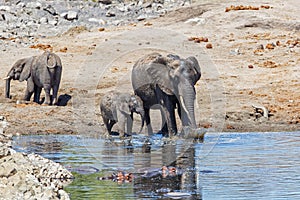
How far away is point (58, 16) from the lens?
30.2 m

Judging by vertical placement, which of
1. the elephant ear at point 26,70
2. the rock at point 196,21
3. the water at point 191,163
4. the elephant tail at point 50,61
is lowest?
the water at point 191,163

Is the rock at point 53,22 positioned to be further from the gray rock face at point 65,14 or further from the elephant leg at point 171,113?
the elephant leg at point 171,113

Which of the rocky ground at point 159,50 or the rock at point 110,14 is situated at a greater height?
the rock at point 110,14

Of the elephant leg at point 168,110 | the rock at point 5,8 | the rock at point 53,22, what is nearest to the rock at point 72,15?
the rock at point 53,22

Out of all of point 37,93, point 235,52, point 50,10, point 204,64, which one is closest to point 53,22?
point 50,10

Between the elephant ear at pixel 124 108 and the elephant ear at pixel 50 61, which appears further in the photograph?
the elephant ear at pixel 50 61

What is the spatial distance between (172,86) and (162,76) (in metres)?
0.32

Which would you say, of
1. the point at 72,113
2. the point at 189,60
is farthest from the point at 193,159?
the point at 72,113

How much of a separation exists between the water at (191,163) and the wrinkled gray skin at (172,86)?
Result: 454 millimetres

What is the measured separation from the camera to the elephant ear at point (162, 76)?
14984 mm

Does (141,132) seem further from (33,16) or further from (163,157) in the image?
(33,16)

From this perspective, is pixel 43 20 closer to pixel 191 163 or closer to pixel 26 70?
pixel 26 70

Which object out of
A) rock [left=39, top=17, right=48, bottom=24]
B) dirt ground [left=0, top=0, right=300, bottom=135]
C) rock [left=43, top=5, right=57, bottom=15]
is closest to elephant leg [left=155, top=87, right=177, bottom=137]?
dirt ground [left=0, top=0, right=300, bottom=135]

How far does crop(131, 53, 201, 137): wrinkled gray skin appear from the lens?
48.2 feet
